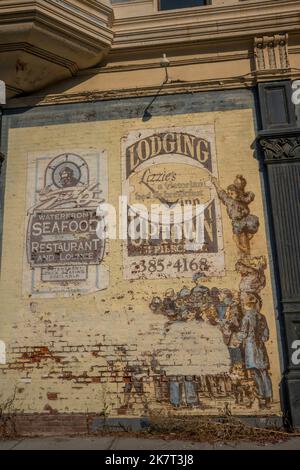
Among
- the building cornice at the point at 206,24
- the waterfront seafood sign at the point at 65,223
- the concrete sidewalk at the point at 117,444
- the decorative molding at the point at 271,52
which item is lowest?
→ the concrete sidewalk at the point at 117,444

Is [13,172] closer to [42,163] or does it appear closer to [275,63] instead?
[42,163]

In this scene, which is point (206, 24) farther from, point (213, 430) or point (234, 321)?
point (213, 430)

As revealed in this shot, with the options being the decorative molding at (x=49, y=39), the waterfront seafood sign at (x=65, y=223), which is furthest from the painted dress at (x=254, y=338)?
the decorative molding at (x=49, y=39)

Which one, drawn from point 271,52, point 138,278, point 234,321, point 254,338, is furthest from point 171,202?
point 271,52

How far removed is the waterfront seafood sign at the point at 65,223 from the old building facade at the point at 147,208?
0.9 inches

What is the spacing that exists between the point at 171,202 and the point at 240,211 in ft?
3.66

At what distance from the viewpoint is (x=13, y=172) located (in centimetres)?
709

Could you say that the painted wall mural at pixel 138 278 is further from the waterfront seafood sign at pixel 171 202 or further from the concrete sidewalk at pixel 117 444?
the concrete sidewalk at pixel 117 444

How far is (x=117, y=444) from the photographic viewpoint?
5.38 m

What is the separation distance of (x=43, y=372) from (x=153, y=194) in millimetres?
3298

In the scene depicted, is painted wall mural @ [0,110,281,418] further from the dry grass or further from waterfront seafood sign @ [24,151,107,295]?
the dry grass

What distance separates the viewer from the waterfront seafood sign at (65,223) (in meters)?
6.54

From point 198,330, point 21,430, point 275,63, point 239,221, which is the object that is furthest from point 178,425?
point 275,63

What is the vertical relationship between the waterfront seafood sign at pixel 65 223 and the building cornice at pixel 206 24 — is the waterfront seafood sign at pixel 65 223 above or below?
below
